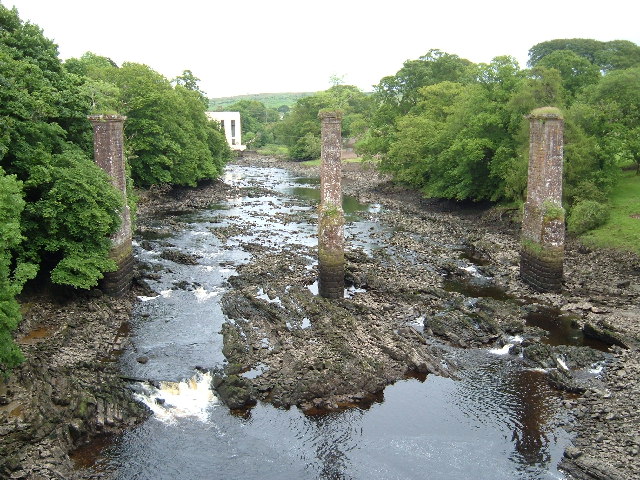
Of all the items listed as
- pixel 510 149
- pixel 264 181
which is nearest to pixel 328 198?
pixel 510 149

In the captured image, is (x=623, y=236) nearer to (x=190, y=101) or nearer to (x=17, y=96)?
(x=17, y=96)

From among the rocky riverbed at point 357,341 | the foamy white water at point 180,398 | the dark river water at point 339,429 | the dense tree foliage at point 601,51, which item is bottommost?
the dark river water at point 339,429

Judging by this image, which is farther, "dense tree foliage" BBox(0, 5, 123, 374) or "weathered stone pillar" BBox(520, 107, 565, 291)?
"weathered stone pillar" BBox(520, 107, 565, 291)

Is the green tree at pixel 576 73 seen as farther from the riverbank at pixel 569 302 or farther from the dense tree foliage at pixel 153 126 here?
the dense tree foliage at pixel 153 126

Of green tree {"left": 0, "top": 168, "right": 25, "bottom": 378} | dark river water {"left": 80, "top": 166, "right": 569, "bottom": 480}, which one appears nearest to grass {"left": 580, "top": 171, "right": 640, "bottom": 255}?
dark river water {"left": 80, "top": 166, "right": 569, "bottom": 480}

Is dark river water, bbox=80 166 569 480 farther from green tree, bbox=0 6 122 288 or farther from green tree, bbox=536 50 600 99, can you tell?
green tree, bbox=536 50 600 99

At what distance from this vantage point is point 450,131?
5131 cm

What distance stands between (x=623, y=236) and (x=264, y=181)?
171ft

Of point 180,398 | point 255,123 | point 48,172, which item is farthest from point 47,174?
point 255,123

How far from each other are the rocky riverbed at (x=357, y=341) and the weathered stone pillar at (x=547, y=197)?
1.32 meters

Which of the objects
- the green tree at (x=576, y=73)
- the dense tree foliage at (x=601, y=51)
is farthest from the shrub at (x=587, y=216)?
the dense tree foliage at (x=601, y=51)

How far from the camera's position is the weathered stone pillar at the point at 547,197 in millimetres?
29297

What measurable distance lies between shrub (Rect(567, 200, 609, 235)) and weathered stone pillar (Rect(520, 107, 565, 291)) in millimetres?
8256

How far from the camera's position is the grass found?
1348 inches
